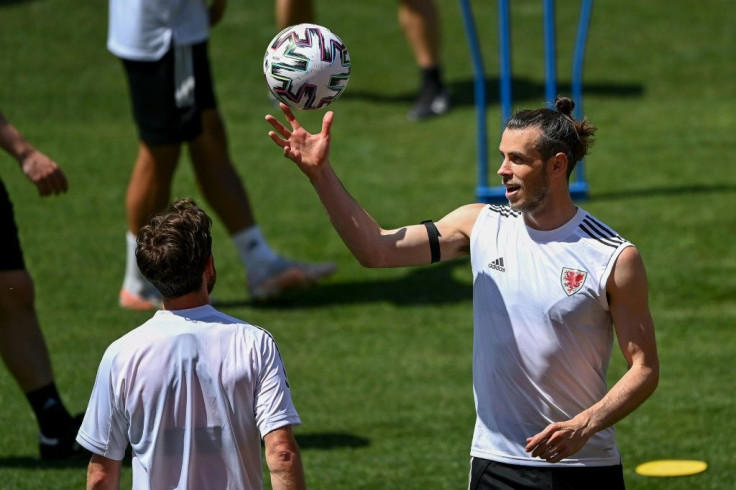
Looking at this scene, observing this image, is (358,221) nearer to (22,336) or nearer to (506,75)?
(22,336)

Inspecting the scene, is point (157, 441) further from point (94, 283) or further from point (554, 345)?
point (94, 283)

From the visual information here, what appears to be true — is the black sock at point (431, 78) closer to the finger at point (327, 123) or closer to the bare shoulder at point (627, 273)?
the finger at point (327, 123)

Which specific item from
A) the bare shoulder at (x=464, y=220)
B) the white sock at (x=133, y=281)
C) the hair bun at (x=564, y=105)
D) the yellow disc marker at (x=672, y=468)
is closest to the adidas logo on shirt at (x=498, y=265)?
the bare shoulder at (x=464, y=220)

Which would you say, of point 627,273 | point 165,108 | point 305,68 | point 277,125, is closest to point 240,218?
point 165,108

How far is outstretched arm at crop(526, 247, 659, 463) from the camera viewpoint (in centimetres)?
398

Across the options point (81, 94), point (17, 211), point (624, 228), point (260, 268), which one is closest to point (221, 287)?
point (260, 268)

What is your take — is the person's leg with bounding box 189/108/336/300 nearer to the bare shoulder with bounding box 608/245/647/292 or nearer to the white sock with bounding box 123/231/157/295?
the white sock with bounding box 123/231/157/295

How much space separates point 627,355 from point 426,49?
7866mm

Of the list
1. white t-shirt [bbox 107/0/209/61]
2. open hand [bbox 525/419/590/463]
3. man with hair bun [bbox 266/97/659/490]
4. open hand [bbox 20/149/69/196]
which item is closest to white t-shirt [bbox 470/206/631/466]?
man with hair bun [bbox 266/97/659/490]

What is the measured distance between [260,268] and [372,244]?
416 centimetres

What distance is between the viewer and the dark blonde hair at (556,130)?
4.20 metres

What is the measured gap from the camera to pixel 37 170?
612cm

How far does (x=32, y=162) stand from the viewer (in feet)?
20.1

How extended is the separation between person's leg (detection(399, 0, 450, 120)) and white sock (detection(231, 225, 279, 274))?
12.4ft
